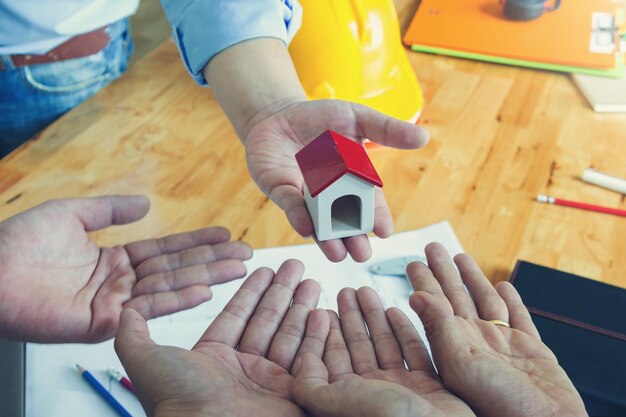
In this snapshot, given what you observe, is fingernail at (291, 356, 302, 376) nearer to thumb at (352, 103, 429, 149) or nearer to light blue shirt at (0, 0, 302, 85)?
thumb at (352, 103, 429, 149)

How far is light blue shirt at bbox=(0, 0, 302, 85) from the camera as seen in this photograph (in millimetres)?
1064

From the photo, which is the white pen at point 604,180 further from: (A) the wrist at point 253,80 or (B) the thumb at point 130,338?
(B) the thumb at point 130,338

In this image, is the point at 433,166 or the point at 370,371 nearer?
the point at 370,371

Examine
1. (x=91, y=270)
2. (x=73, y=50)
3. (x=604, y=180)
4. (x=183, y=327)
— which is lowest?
(x=604, y=180)

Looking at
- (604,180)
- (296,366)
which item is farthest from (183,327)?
(604,180)

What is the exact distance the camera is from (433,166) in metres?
1.19

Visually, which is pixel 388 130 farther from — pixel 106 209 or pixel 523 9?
pixel 523 9

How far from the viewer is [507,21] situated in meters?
1.52

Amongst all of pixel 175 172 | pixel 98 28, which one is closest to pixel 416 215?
pixel 175 172

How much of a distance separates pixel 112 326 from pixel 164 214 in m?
0.28

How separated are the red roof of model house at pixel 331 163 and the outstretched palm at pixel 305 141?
0.06 metres

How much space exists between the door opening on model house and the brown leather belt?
0.71m

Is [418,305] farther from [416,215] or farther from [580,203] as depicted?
[580,203]

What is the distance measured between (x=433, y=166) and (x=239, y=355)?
571 mm
